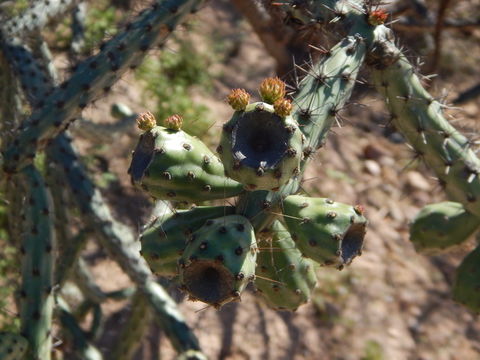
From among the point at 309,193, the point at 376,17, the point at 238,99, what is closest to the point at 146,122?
the point at 238,99

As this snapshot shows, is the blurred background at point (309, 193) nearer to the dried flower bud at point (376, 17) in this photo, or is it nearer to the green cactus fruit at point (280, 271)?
the dried flower bud at point (376, 17)

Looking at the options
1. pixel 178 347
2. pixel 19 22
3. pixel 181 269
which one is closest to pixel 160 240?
pixel 181 269

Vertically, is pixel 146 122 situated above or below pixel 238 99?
below

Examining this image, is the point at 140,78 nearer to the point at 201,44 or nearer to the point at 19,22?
the point at 201,44

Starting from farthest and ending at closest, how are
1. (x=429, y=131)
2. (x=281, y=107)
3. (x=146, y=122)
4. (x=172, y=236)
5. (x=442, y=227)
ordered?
(x=442, y=227), (x=429, y=131), (x=172, y=236), (x=146, y=122), (x=281, y=107)

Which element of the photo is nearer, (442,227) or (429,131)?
(429,131)

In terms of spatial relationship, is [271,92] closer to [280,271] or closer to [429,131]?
[280,271]
